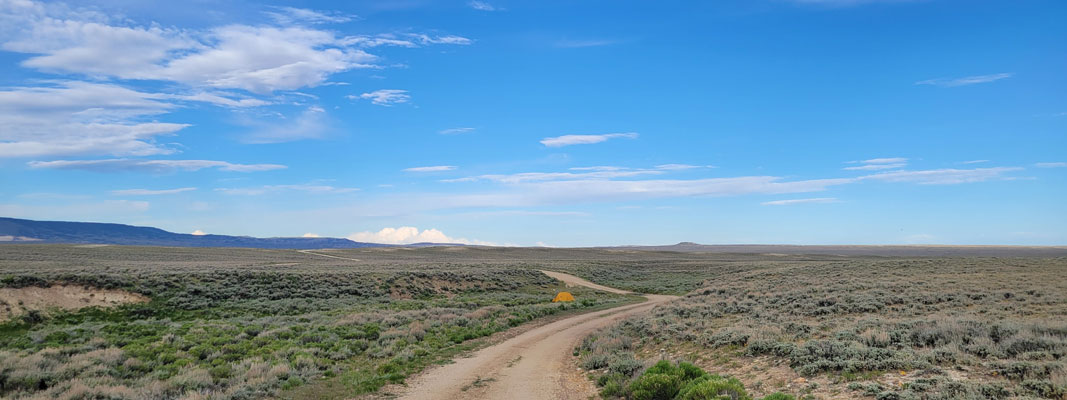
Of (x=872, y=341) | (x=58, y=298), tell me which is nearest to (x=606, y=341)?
(x=872, y=341)

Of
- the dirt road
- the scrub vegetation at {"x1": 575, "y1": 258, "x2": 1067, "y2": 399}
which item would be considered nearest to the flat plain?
the scrub vegetation at {"x1": 575, "y1": 258, "x2": 1067, "y2": 399}

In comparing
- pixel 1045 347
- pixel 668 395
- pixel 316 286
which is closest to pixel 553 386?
pixel 668 395

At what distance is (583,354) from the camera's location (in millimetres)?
17047

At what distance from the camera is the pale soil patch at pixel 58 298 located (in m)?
24.0

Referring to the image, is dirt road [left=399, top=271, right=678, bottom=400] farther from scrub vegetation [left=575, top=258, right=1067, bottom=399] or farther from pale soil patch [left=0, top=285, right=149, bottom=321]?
pale soil patch [left=0, top=285, right=149, bottom=321]

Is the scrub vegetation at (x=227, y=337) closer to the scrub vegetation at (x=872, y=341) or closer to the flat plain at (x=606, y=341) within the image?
the flat plain at (x=606, y=341)

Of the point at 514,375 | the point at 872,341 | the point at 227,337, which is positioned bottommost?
the point at 514,375

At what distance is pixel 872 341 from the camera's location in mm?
12047

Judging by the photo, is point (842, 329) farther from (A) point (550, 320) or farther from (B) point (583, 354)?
(A) point (550, 320)

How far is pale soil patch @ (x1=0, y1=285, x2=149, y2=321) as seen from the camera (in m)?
24.0

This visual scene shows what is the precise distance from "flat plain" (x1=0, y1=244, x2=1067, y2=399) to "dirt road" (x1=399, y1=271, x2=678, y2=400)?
1.60 ft

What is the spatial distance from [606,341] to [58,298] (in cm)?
2780

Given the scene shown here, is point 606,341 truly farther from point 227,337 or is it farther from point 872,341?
point 227,337

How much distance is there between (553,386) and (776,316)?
10206 millimetres
